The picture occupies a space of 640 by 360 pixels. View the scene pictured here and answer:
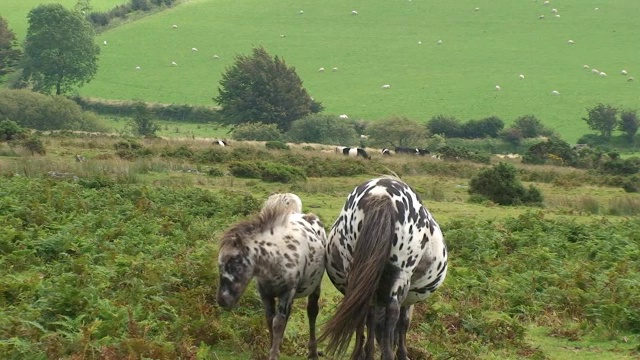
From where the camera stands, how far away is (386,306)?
9.09m

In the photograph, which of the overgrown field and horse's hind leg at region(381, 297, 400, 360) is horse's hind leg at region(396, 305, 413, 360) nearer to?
the overgrown field

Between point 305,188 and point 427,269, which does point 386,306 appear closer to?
point 427,269

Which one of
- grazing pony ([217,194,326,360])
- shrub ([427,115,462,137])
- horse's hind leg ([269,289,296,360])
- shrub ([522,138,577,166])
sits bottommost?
shrub ([427,115,462,137])

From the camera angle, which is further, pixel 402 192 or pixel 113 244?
pixel 113 244

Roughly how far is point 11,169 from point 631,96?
242ft

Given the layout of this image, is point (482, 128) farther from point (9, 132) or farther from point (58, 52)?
point (9, 132)

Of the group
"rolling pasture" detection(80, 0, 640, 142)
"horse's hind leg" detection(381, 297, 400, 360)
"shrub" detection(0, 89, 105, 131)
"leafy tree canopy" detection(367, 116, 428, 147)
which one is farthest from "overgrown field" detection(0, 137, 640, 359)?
"rolling pasture" detection(80, 0, 640, 142)

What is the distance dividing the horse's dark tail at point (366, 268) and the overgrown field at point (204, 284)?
1535 mm

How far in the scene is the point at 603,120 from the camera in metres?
76.1

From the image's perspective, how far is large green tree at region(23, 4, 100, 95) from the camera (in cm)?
9238

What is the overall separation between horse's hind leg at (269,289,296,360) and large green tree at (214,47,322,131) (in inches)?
2623

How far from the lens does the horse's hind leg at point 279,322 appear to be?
9594mm

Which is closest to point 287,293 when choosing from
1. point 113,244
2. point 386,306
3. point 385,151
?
point 386,306

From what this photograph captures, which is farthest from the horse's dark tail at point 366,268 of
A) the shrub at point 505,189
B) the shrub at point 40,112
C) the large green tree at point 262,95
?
the large green tree at point 262,95
